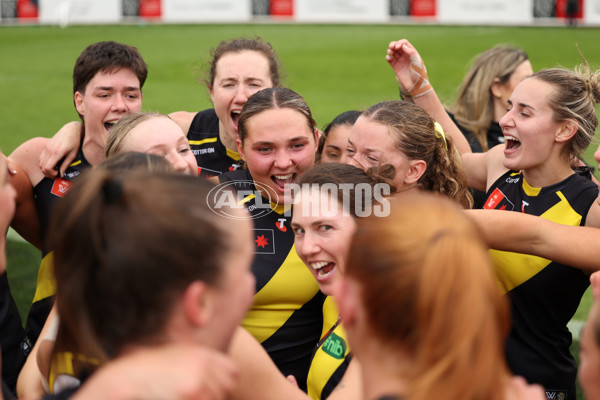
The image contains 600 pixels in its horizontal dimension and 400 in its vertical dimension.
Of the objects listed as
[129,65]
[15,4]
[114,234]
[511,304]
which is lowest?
[511,304]

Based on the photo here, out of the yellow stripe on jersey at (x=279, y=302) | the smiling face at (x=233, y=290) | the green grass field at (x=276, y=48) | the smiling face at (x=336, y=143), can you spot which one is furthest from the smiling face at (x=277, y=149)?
the green grass field at (x=276, y=48)

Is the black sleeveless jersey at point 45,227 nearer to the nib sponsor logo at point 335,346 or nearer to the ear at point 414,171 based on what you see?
the nib sponsor logo at point 335,346

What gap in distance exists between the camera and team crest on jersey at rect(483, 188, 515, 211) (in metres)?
3.28

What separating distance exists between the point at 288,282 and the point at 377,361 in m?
1.50

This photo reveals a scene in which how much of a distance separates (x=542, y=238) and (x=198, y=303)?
164 centimetres

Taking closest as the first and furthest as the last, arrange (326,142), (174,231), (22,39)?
(174,231)
(326,142)
(22,39)

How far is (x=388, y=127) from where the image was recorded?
329 cm

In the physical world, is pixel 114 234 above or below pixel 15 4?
below

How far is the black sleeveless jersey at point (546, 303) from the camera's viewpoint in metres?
2.98

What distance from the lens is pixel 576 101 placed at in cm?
325

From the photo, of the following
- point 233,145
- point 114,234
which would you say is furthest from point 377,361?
point 233,145

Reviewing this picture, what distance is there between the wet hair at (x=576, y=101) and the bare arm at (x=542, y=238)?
0.73 metres

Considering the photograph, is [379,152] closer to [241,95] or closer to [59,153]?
[241,95]

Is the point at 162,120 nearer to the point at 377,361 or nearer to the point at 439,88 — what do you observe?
the point at 377,361
